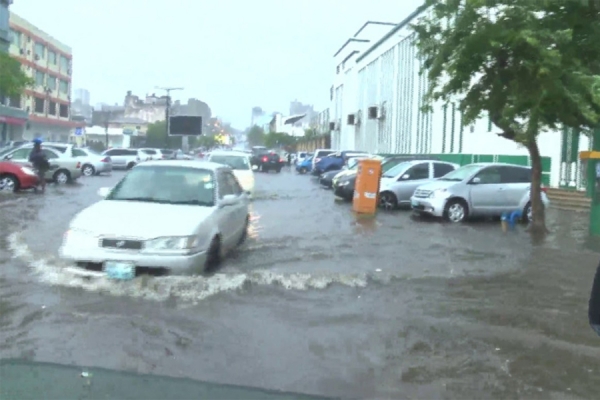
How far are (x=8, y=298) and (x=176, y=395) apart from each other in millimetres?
4081

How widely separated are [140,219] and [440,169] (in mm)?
14387

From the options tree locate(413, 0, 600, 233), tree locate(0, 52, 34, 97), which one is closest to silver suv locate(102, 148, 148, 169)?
tree locate(0, 52, 34, 97)

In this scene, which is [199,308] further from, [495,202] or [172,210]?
[495,202]

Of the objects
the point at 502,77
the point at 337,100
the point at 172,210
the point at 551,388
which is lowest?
the point at 551,388

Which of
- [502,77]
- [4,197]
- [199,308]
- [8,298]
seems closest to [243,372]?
[199,308]

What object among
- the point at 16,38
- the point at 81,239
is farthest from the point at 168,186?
the point at 16,38

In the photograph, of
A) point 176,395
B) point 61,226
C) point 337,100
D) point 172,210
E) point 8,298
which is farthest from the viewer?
point 337,100

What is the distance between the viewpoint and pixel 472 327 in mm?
8125

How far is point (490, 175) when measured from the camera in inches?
771

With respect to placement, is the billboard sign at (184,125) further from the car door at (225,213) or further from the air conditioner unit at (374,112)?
the car door at (225,213)

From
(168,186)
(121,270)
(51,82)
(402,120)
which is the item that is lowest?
(121,270)

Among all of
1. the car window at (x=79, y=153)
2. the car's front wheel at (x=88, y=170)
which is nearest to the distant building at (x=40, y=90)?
the car's front wheel at (x=88, y=170)

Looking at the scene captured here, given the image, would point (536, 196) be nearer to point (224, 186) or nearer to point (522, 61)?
point (522, 61)

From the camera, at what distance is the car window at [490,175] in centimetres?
1950
